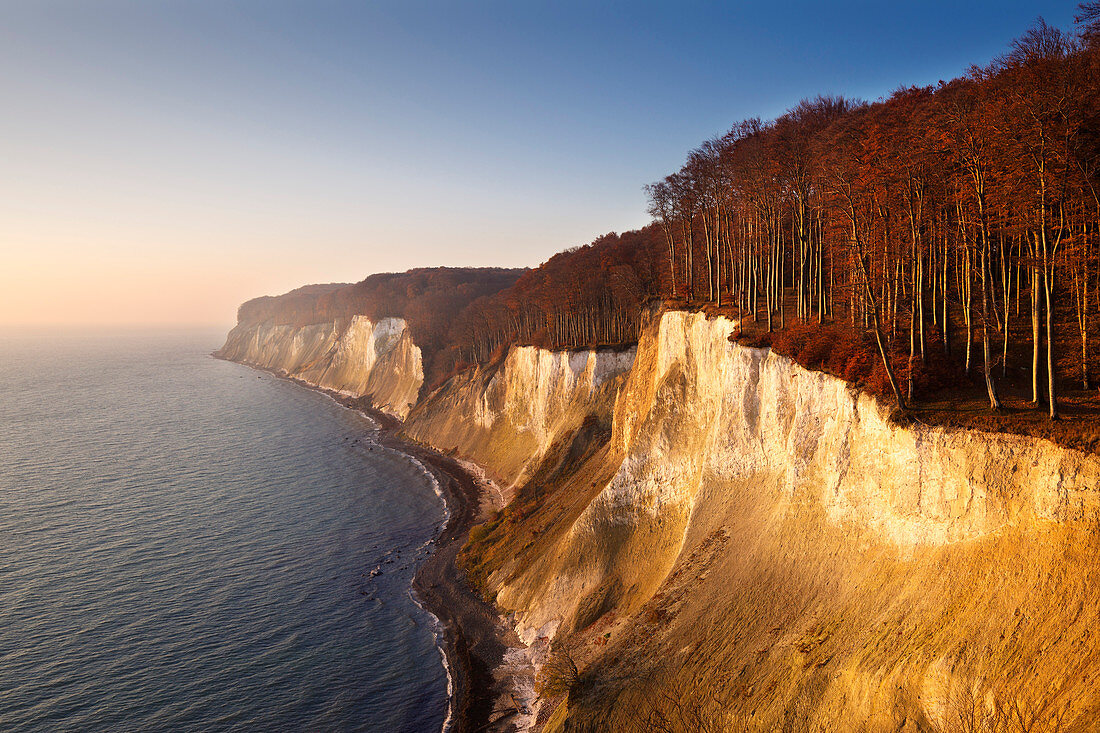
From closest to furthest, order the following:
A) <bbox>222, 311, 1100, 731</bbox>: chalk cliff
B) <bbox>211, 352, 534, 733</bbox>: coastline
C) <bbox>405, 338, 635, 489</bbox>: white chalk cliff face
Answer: <bbox>222, 311, 1100, 731</bbox>: chalk cliff → <bbox>211, 352, 534, 733</bbox>: coastline → <bbox>405, 338, 635, 489</bbox>: white chalk cliff face

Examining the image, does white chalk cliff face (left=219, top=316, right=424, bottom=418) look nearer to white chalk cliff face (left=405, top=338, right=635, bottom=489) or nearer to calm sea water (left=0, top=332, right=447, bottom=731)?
white chalk cliff face (left=405, top=338, right=635, bottom=489)

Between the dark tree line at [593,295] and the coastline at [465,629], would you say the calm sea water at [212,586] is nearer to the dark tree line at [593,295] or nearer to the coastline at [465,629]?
the coastline at [465,629]

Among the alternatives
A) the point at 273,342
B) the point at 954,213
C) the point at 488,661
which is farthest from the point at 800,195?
the point at 273,342

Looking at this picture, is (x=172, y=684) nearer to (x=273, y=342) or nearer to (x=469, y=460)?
(x=469, y=460)

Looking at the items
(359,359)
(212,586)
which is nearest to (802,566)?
(212,586)

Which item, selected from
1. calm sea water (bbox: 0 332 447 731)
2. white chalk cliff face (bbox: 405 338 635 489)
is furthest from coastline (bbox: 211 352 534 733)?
white chalk cliff face (bbox: 405 338 635 489)
